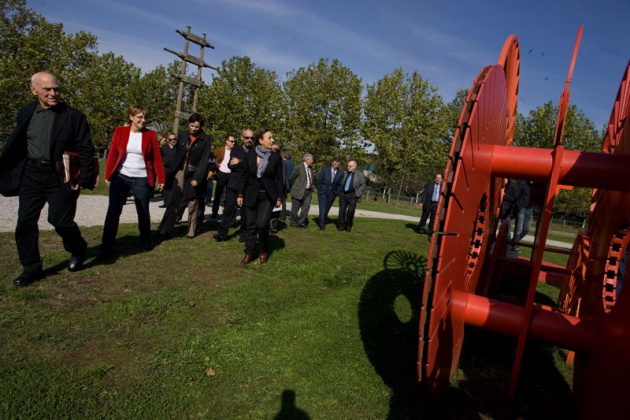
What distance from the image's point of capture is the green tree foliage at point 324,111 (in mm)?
35500

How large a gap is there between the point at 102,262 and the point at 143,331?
Answer: 6.87 feet

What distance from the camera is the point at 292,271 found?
5.75 m

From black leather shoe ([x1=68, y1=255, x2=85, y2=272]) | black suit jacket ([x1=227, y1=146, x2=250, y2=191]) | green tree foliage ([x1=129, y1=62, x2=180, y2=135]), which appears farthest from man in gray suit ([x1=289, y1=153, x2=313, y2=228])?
green tree foliage ([x1=129, y1=62, x2=180, y2=135])

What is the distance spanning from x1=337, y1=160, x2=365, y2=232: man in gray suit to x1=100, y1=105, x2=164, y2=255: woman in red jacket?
19.7 ft

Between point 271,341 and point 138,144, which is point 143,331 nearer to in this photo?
point 271,341

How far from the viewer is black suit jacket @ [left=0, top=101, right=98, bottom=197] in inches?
155

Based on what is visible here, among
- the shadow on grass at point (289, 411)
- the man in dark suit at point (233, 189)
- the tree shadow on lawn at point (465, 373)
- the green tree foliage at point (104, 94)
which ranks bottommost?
the shadow on grass at point (289, 411)

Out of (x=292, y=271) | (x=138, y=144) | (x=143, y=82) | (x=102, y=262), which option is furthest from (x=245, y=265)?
(x=143, y=82)

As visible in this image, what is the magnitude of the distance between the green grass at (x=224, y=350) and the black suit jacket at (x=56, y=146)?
109 centimetres

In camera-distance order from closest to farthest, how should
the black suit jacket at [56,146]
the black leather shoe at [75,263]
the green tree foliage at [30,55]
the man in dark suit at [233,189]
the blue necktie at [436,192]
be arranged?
1. the black suit jacket at [56,146]
2. the black leather shoe at [75,263]
3. the man in dark suit at [233,189]
4. the blue necktie at [436,192]
5. the green tree foliage at [30,55]

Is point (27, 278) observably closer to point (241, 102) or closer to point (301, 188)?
point (301, 188)

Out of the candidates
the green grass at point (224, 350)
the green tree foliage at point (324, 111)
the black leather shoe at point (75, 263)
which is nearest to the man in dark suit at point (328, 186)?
the green grass at point (224, 350)

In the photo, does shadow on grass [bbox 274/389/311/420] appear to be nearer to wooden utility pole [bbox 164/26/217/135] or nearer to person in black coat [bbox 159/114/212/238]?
person in black coat [bbox 159/114/212/238]

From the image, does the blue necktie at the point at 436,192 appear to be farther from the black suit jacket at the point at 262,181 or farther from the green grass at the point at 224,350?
the black suit jacket at the point at 262,181
